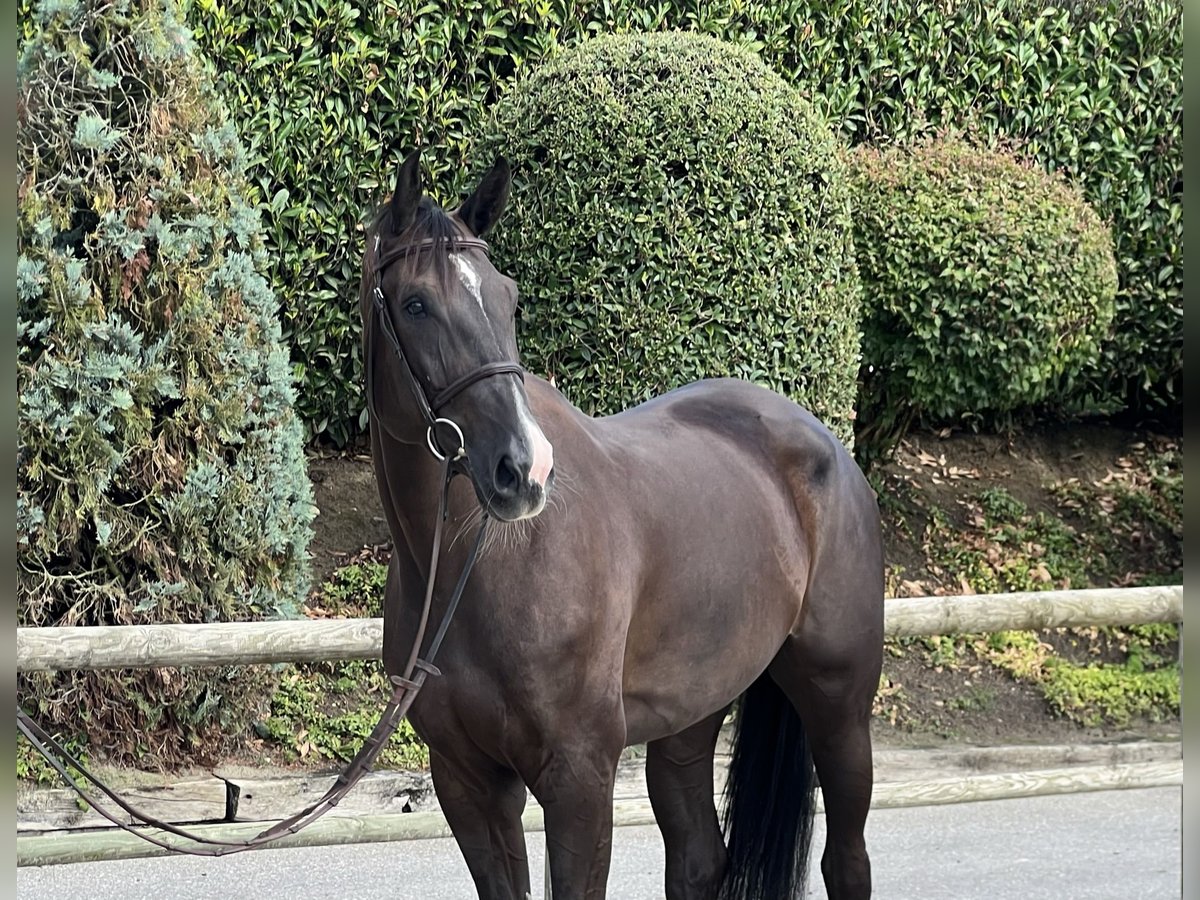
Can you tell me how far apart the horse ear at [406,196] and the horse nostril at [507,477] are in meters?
0.54

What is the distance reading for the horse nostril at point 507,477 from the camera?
2320mm

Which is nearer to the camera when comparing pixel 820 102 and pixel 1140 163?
pixel 820 102

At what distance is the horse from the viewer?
2.48 metres

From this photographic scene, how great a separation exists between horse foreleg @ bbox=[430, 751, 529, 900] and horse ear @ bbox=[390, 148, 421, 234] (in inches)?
42.5

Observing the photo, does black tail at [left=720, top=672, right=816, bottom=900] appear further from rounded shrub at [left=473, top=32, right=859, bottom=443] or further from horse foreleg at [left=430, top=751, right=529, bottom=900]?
rounded shrub at [left=473, top=32, right=859, bottom=443]

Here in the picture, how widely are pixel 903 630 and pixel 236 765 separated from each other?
257cm

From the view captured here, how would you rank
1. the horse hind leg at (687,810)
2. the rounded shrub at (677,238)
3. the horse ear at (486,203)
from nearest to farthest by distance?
the horse ear at (486,203)
the horse hind leg at (687,810)
the rounded shrub at (677,238)

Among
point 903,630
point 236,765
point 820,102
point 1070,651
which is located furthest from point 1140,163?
point 236,765

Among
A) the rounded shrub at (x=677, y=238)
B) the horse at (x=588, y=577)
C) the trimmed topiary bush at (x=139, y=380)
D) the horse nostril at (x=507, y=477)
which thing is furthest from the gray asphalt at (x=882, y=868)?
the horse nostril at (x=507, y=477)

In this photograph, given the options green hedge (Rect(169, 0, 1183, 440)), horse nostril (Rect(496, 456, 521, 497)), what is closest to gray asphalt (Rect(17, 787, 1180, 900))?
green hedge (Rect(169, 0, 1183, 440))

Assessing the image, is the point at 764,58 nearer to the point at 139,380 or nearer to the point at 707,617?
the point at 139,380

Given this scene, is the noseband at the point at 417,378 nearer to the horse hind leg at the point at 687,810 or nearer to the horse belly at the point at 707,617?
the horse belly at the point at 707,617

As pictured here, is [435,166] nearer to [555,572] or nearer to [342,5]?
[342,5]

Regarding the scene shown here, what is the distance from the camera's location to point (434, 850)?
16.5 ft
